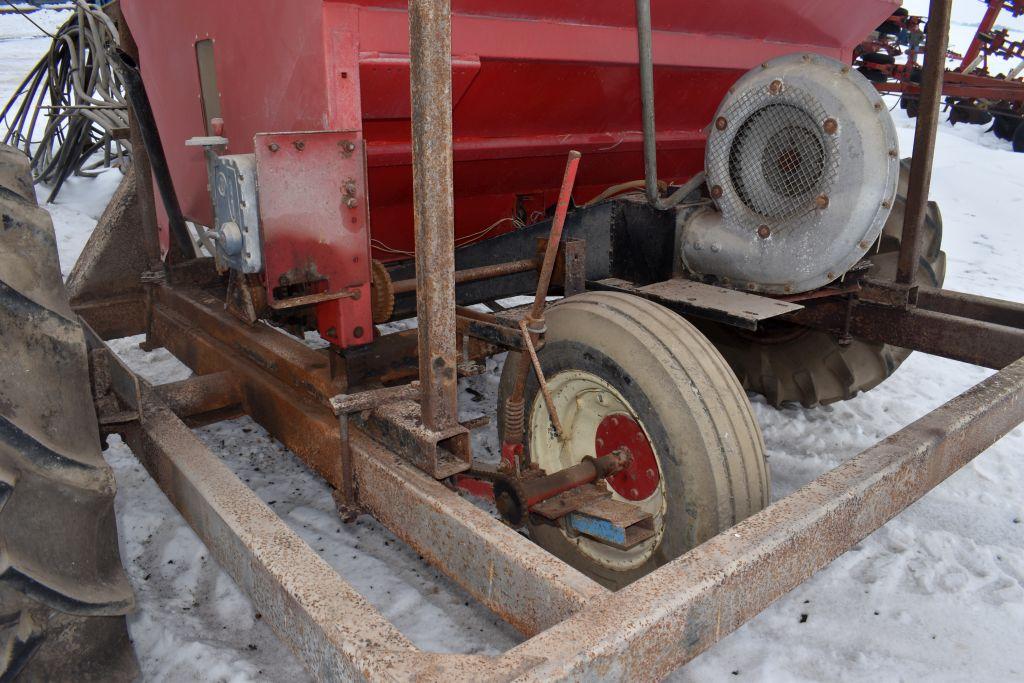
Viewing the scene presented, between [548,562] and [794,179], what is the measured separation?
1376mm

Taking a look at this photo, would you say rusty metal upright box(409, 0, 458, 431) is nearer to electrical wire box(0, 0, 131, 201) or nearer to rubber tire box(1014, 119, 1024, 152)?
electrical wire box(0, 0, 131, 201)

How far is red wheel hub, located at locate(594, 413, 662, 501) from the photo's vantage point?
→ 195cm

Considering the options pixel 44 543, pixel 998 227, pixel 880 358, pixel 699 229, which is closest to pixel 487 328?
pixel 699 229

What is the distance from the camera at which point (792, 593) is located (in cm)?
223

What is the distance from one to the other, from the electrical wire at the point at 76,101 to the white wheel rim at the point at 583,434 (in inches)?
182

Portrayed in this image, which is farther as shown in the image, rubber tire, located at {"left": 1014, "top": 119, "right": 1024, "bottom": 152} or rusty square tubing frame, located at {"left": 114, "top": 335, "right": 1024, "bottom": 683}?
rubber tire, located at {"left": 1014, "top": 119, "right": 1024, "bottom": 152}

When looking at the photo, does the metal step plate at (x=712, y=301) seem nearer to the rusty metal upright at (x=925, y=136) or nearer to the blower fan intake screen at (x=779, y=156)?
the blower fan intake screen at (x=779, y=156)

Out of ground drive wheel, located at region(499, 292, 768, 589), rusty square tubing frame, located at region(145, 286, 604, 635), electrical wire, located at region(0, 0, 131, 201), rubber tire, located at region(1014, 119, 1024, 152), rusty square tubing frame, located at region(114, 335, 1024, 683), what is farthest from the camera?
rubber tire, located at region(1014, 119, 1024, 152)

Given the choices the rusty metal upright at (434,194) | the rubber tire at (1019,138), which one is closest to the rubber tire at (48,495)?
the rusty metal upright at (434,194)

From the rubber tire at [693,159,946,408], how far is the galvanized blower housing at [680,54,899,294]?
0.85m

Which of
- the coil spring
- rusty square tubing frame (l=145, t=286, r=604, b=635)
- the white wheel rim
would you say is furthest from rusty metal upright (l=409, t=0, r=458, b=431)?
the white wheel rim

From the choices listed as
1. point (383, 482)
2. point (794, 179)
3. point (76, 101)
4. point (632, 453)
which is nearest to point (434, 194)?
point (383, 482)

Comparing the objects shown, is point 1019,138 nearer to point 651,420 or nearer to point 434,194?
point 651,420

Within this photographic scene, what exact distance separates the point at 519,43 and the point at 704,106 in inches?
47.0
